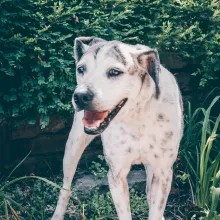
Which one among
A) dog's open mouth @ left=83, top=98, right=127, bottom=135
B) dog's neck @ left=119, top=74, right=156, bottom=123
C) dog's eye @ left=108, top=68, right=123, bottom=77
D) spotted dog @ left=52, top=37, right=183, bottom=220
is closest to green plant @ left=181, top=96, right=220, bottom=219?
spotted dog @ left=52, top=37, right=183, bottom=220

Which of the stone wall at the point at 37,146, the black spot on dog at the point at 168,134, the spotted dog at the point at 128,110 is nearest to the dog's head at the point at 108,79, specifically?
the spotted dog at the point at 128,110

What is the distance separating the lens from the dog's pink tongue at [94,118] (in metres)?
2.90

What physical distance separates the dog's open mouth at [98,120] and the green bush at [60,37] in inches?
50.1

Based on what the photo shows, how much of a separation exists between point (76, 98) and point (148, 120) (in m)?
0.62

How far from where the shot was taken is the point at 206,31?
5035 millimetres

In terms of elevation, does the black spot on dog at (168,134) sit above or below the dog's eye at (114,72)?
below

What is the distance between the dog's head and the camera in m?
2.82

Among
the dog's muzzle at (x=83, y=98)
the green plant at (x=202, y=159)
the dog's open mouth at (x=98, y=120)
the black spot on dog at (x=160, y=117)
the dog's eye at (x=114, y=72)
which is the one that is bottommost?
the green plant at (x=202, y=159)

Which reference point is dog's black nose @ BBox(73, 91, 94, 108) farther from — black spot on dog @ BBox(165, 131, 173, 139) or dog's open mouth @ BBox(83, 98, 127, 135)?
black spot on dog @ BBox(165, 131, 173, 139)

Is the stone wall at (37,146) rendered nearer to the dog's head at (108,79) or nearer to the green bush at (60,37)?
the green bush at (60,37)

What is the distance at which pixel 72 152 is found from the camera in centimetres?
383

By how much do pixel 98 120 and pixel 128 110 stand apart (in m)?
0.26

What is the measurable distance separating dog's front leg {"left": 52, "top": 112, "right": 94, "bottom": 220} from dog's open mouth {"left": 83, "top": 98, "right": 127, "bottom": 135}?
2.43 ft

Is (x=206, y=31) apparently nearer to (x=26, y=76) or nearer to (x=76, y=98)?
(x=26, y=76)
